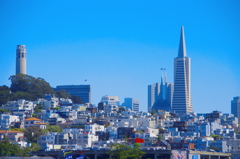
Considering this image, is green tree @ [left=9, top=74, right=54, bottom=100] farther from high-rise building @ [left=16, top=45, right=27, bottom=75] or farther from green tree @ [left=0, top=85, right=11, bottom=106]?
high-rise building @ [left=16, top=45, right=27, bottom=75]

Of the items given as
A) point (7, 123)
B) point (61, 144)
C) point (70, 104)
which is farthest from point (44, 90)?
point (61, 144)

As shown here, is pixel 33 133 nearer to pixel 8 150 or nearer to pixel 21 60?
pixel 8 150

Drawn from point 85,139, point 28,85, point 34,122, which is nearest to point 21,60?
point 28,85

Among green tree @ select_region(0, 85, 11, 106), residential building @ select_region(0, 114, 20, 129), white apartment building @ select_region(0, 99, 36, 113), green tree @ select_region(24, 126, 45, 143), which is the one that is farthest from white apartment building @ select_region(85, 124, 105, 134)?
green tree @ select_region(0, 85, 11, 106)

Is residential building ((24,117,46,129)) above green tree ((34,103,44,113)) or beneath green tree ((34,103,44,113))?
beneath

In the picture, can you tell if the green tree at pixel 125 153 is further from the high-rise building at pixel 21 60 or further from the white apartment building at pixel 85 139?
the high-rise building at pixel 21 60

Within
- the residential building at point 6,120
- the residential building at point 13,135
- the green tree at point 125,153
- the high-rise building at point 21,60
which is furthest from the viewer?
the high-rise building at point 21,60

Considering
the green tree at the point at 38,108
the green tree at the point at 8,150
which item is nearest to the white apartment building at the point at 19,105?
the green tree at the point at 38,108
